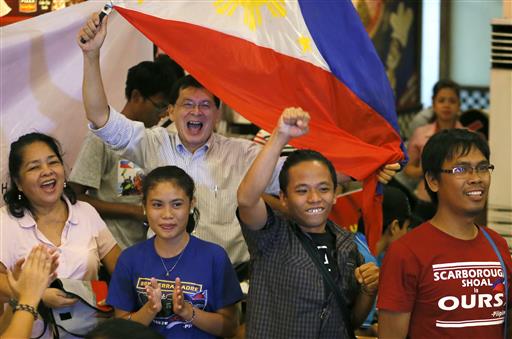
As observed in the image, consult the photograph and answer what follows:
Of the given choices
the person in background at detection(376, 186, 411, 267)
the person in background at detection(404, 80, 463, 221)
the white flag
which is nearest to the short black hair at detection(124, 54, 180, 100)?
the white flag

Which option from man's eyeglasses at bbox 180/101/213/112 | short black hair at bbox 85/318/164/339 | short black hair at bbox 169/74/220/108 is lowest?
short black hair at bbox 85/318/164/339

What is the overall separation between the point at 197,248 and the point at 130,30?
1651mm

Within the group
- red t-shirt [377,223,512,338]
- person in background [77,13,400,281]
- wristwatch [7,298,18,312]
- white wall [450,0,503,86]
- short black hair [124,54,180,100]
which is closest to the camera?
red t-shirt [377,223,512,338]

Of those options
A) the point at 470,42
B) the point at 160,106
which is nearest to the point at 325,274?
the point at 160,106

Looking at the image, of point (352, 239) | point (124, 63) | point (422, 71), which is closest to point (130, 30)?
point (124, 63)

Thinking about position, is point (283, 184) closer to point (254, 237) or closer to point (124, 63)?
point (254, 237)

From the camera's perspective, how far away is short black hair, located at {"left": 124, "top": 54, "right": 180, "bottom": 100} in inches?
226

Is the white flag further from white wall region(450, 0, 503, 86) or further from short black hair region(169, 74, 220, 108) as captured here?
white wall region(450, 0, 503, 86)

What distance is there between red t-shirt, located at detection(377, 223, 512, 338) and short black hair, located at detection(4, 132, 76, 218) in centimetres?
167

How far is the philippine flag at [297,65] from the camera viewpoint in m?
5.11

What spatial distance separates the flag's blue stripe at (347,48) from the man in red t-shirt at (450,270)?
1032 millimetres

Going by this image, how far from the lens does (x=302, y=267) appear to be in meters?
4.40

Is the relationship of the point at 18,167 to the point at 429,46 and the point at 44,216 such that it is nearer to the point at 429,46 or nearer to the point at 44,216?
the point at 44,216

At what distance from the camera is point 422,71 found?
39.6 ft
